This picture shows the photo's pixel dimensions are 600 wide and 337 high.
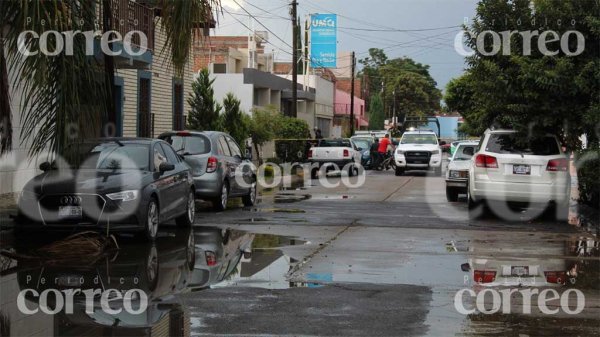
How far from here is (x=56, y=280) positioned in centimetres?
860

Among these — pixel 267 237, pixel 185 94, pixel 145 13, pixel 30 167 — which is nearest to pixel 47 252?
pixel 267 237

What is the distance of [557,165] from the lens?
14742 millimetres

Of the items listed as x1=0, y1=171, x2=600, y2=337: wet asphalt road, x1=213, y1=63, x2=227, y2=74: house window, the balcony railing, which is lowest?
x1=0, y1=171, x2=600, y2=337: wet asphalt road

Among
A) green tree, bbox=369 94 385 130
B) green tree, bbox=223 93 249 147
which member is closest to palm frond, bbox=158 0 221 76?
green tree, bbox=223 93 249 147

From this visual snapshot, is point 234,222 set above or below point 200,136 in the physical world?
below

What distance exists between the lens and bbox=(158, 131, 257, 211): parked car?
15.4 m

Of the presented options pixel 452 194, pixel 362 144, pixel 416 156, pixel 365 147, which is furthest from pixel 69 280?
pixel 362 144

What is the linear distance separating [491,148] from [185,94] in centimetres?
→ 1650

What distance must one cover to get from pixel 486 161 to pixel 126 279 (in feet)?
28.3

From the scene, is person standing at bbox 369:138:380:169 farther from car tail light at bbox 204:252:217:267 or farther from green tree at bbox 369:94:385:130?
green tree at bbox 369:94:385:130

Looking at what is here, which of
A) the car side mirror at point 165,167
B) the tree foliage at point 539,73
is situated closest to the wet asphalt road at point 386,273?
the car side mirror at point 165,167

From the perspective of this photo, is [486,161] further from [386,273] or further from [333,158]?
[333,158]

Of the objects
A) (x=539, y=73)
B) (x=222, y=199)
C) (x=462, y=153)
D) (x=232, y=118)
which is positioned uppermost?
(x=539, y=73)

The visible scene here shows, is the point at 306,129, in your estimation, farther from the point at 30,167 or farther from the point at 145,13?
the point at 30,167
